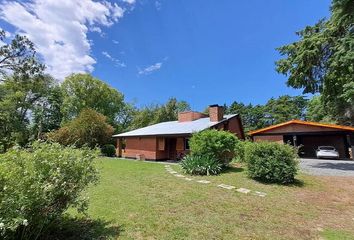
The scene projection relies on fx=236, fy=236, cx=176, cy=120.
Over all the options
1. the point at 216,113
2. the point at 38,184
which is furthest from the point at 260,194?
the point at 216,113

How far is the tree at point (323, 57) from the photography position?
13.4 m

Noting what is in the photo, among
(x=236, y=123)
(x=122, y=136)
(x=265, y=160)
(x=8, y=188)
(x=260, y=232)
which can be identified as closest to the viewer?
(x=8, y=188)

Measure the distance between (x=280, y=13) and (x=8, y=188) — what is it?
57.4ft

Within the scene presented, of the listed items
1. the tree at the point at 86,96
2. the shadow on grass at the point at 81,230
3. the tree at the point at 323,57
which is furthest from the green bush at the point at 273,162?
the tree at the point at 86,96

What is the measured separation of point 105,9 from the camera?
45.7 ft

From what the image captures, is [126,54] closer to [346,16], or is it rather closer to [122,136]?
[122,136]

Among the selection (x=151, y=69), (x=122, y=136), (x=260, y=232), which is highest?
(x=151, y=69)

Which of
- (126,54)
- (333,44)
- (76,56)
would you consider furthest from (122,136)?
(333,44)

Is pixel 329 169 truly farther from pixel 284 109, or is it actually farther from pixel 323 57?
pixel 284 109

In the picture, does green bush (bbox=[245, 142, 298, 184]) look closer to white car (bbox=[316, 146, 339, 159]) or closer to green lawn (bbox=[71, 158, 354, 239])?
green lawn (bbox=[71, 158, 354, 239])

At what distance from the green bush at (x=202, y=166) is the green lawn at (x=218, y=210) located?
2144mm

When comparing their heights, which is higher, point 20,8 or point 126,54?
point 126,54

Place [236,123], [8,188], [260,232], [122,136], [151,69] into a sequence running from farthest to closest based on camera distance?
[151,69], [122,136], [236,123], [260,232], [8,188]

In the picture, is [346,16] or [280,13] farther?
[280,13]
